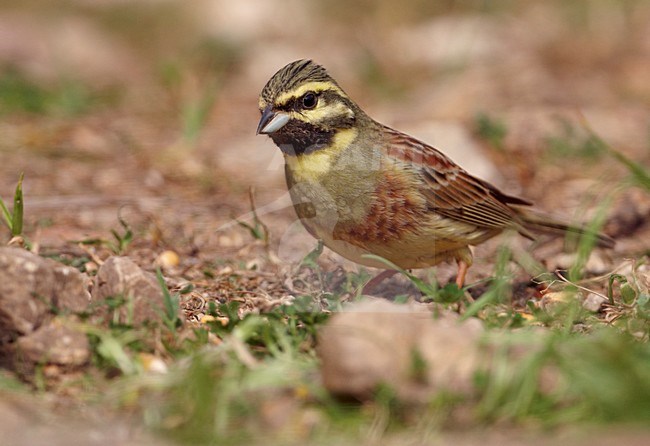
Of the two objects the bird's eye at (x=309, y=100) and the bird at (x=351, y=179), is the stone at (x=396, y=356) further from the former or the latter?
the bird's eye at (x=309, y=100)

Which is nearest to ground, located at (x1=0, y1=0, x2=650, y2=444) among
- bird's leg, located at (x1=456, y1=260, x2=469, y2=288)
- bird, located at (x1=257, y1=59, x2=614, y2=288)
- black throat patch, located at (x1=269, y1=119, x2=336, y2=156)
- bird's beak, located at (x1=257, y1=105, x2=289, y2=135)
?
bird's leg, located at (x1=456, y1=260, x2=469, y2=288)

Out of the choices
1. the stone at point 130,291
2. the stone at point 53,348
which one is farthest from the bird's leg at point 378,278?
the stone at point 53,348

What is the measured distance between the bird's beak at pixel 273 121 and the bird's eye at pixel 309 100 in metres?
0.12

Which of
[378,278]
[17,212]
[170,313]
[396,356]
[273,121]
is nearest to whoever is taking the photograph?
[396,356]

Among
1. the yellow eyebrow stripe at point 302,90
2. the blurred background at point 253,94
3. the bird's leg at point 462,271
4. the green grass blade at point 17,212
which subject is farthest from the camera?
the blurred background at point 253,94

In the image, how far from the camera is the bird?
4832mm

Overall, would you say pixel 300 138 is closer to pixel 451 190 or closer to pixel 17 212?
pixel 451 190

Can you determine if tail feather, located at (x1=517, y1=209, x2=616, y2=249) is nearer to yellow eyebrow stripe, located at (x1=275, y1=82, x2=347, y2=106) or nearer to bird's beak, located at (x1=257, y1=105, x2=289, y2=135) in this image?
yellow eyebrow stripe, located at (x1=275, y1=82, x2=347, y2=106)

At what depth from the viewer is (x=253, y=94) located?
438 inches

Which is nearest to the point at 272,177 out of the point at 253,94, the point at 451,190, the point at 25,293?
the point at 451,190

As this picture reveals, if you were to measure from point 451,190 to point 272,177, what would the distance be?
3.04 m

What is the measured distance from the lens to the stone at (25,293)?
3.67 meters

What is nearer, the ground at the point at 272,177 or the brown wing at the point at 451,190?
the ground at the point at 272,177

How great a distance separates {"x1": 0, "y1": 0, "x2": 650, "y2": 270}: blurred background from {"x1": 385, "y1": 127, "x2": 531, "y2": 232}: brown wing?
22.4 inches
